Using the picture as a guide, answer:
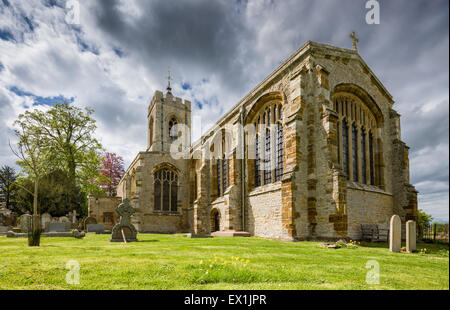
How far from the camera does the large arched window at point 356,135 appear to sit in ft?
50.5

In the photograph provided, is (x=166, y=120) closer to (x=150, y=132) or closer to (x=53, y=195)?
(x=150, y=132)

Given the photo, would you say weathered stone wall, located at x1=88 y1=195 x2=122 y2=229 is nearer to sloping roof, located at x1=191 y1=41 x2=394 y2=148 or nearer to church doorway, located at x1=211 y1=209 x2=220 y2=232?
church doorway, located at x1=211 y1=209 x2=220 y2=232

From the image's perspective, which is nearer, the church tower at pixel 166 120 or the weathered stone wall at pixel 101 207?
the weathered stone wall at pixel 101 207

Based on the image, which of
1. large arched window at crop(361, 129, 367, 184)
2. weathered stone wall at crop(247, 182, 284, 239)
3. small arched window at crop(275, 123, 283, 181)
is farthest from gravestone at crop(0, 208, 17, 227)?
large arched window at crop(361, 129, 367, 184)

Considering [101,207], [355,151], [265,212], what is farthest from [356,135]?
[101,207]

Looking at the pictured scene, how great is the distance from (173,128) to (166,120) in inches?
58.1

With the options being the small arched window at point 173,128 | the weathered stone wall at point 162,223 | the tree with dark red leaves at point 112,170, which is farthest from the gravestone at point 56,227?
the tree with dark red leaves at point 112,170

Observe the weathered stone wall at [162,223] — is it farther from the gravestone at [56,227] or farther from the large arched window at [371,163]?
the large arched window at [371,163]

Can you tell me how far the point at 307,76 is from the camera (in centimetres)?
1436

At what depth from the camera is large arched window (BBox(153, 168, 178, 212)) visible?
26.2 metres

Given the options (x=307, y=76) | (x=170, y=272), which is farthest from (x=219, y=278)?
(x=307, y=76)

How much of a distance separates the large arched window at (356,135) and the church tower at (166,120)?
26000 millimetres

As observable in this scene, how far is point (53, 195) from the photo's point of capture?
26.6 metres

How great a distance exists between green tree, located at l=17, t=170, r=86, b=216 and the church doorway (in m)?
13.2
